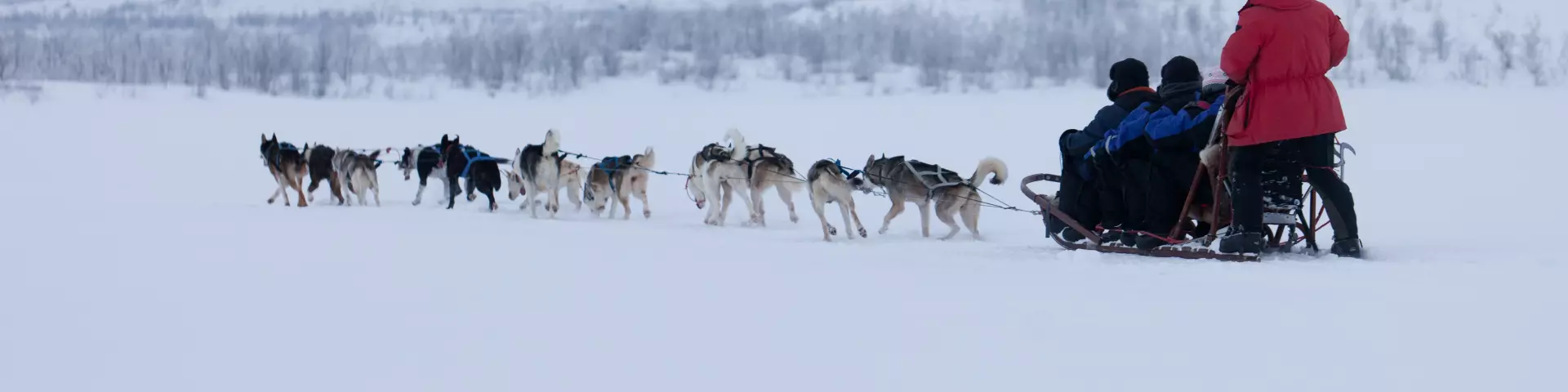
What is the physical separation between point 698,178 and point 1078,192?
12.1 ft

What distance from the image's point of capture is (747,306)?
3.70 meters

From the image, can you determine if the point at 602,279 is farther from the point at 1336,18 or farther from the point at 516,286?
the point at 1336,18

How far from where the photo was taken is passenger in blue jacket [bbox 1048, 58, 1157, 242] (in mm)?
5355

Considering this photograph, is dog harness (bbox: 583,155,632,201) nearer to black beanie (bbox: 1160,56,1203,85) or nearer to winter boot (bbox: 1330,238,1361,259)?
black beanie (bbox: 1160,56,1203,85)

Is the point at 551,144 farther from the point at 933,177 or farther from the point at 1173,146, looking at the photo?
the point at 1173,146

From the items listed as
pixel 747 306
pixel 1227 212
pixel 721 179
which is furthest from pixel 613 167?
pixel 747 306

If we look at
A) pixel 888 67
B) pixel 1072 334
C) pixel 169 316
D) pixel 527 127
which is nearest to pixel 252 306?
pixel 169 316

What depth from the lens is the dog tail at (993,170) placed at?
623 cm

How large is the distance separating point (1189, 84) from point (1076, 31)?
1712 centimetres

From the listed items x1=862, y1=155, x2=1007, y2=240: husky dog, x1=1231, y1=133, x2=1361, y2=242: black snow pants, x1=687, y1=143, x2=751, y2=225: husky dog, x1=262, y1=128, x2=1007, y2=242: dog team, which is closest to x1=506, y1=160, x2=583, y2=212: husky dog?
x1=262, y1=128, x2=1007, y2=242: dog team

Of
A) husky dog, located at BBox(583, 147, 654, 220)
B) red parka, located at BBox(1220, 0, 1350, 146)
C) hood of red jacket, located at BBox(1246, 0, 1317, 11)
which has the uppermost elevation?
hood of red jacket, located at BBox(1246, 0, 1317, 11)

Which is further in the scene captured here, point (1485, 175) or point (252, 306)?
point (1485, 175)

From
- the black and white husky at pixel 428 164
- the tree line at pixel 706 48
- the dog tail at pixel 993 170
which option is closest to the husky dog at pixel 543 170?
the black and white husky at pixel 428 164

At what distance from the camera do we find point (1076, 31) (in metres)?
21.7
